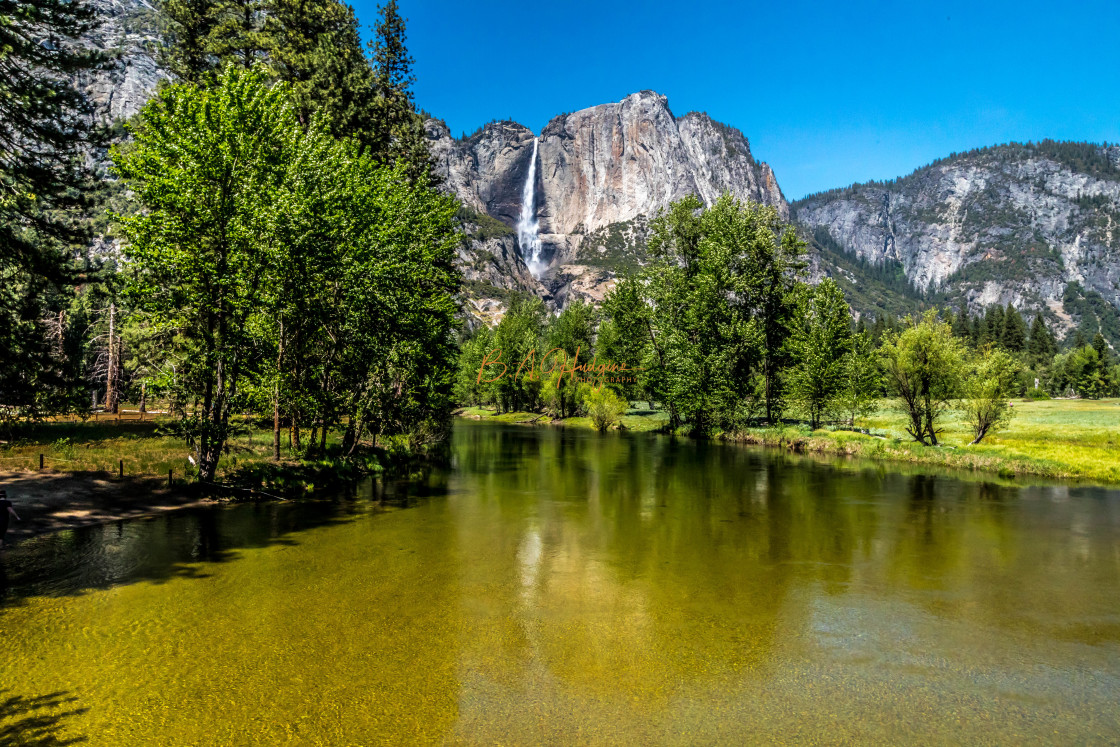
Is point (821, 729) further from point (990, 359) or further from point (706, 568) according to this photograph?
point (990, 359)

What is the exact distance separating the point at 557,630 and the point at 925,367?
40950 millimetres

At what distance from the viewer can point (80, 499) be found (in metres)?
20.0

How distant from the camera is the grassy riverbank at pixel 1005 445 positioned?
3509cm

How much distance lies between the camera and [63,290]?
75.7ft

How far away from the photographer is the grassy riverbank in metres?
35.1

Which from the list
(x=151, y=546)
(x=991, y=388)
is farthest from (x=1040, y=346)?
(x=151, y=546)

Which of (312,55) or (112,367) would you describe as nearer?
(312,55)

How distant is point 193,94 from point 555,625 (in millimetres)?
23682

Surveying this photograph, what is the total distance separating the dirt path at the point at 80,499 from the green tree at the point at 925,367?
44.6 metres

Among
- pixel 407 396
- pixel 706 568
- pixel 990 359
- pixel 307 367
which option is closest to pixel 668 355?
pixel 990 359

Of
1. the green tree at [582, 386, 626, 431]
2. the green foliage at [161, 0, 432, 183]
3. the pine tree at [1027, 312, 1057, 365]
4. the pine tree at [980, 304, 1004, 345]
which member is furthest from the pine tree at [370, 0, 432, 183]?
the pine tree at [1027, 312, 1057, 365]

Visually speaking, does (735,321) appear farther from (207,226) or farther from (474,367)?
(474,367)

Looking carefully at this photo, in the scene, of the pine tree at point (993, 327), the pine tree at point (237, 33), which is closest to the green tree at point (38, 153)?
the pine tree at point (237, 33)

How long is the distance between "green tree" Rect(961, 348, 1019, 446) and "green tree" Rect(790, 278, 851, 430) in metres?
15.0
